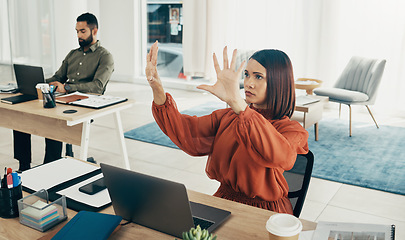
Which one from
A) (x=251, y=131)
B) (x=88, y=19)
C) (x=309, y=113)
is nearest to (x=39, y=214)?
(x=251, y=131)

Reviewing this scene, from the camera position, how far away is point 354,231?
1239 millimetres

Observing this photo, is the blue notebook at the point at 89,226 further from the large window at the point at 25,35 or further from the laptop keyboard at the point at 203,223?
the large window at the point at 25,35

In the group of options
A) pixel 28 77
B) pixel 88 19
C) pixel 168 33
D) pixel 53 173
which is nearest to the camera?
pixel 53 173

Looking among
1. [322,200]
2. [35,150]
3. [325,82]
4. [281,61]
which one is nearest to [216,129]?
[281,61]

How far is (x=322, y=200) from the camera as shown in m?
3.19

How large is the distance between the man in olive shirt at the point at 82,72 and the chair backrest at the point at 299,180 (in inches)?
88.5

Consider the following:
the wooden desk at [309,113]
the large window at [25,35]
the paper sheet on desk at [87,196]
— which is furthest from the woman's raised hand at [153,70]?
the large window at [25,35]

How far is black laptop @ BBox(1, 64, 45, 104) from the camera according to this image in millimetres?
3037

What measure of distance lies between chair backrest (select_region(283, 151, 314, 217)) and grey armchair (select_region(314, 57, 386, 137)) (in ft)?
10.6

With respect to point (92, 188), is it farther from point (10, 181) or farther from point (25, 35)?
point (25, 35)

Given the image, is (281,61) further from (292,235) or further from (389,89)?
(389,89)

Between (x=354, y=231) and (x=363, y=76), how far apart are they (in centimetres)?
425

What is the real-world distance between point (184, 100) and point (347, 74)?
244 centimetres

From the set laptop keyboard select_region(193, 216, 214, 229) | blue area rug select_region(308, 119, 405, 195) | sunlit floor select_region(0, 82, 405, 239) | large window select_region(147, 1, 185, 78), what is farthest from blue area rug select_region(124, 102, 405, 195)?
large window select_region(147, 1, 185, 78)
